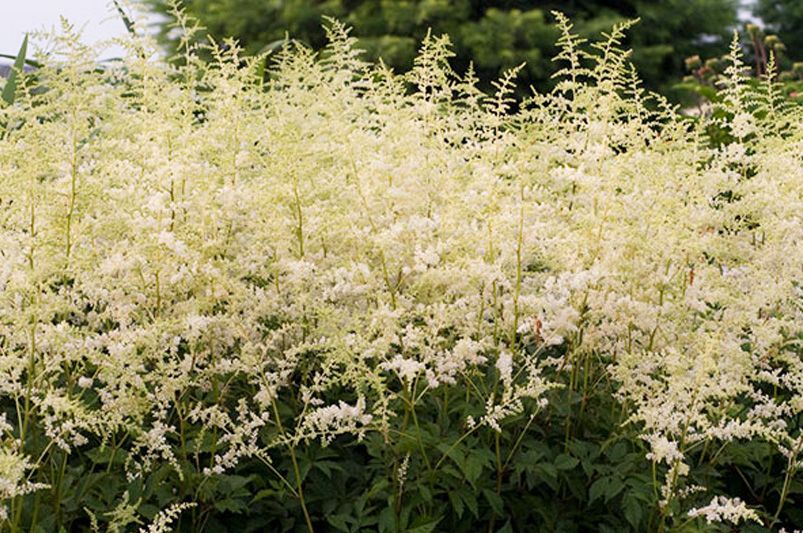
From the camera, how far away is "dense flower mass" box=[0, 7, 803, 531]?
3287 mm

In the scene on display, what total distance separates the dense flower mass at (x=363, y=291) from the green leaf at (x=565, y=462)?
0.16 m

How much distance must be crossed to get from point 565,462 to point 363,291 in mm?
848

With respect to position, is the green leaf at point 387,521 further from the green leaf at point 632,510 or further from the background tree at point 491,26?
the background tree at point 491,26

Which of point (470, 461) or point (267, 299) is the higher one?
point (267, 299)

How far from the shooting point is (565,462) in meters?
3.48

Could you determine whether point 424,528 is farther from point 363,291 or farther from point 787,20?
point 787,20

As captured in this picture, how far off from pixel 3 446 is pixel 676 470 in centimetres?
197

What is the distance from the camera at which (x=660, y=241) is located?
380 centimetres

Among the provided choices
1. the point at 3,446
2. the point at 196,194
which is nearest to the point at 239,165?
the point at 196,194

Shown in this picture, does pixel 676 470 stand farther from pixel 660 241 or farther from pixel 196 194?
pixel 196 194

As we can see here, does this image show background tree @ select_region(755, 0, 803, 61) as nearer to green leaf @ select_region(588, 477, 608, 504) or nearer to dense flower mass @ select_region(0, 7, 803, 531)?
dense flower mass @ select_region(0, 7, 803, 531)

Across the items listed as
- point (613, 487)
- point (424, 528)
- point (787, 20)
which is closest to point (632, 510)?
point (613, 487)

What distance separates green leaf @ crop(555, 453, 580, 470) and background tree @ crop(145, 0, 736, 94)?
51.5ft

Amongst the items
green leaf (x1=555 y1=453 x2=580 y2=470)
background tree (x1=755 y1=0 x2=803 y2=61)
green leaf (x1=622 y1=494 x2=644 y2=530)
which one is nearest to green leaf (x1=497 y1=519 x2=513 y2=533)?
green leaf (x1=555 y1=453 x2=580 y2=470)
